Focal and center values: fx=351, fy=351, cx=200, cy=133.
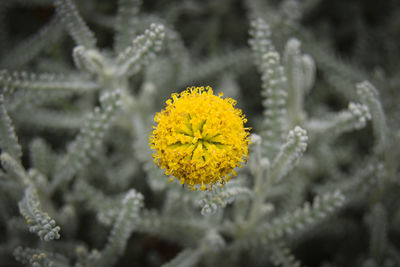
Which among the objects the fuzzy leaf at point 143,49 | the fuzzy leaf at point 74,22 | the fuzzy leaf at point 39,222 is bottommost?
the fuzzy leaf at point 39,222

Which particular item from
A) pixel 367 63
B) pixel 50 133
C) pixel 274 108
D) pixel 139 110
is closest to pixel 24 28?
pixel 50 133

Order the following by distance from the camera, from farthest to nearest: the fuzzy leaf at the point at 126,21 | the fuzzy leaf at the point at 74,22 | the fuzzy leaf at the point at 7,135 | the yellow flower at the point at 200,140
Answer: the fuzzy leaf at the point at 126,21
the fuzzy leaf at the point at 74,22
the fuzzy leaf at the point at 7,135
the yellow flower at the point at 200,140

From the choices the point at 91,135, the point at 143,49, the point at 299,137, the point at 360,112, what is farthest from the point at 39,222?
the point at 360,112

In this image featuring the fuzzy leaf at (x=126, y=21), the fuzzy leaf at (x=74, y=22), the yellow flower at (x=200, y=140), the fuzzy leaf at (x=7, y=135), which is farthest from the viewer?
the fuzzy leaf at (x=126, y=21)

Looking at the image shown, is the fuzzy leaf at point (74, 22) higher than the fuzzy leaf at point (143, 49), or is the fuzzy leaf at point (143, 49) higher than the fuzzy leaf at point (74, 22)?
the fuzzy leaf at point (74, 22)

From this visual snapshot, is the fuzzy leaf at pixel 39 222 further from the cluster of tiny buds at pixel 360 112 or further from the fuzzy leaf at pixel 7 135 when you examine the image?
the cluster of tiny buds at pixel 360 112

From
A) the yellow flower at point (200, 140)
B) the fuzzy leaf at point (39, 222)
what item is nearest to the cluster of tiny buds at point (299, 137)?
the yellow flower at point (200, 140)

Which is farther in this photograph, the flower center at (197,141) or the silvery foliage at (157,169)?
the silvery foliage at (157,169)
